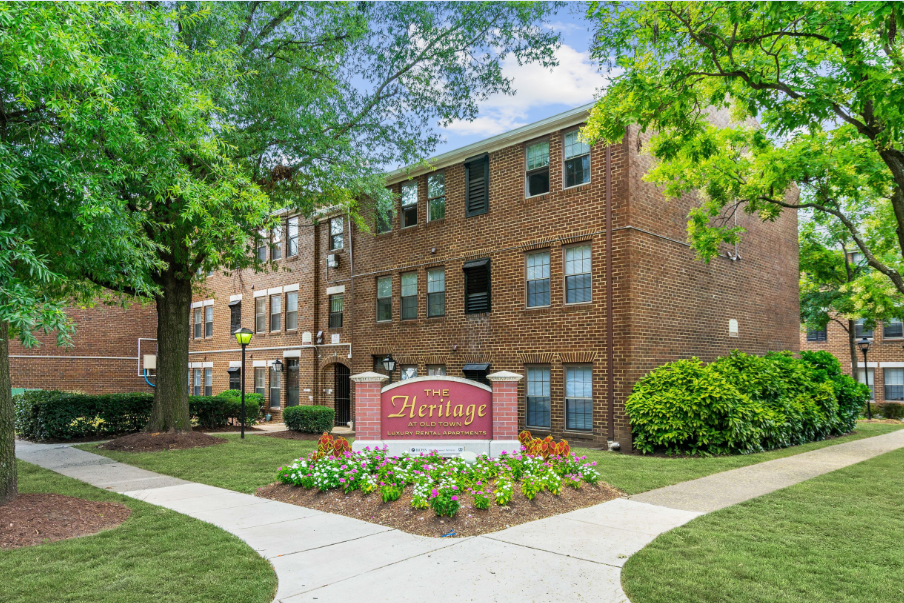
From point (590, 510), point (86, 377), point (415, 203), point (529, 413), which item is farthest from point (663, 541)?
point (86, 377)

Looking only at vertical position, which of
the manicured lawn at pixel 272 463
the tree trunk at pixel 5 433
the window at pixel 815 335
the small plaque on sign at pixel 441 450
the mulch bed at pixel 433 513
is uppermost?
the window at pixel 815 335

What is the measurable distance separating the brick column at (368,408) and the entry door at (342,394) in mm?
11894

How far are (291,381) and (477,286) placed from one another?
10383mm

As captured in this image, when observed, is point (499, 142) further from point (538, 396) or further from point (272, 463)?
point (272, 463)

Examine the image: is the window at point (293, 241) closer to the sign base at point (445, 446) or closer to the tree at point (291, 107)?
the tree at point (291, 107)

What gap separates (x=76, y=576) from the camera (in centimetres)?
543

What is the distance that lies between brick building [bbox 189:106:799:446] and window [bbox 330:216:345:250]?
0.24 feet

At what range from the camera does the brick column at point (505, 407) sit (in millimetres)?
10352

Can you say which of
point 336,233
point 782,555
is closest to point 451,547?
point 782,555

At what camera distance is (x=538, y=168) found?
55.0 ft

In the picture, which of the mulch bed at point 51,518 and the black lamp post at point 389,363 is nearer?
the mulch bed at point 51,518

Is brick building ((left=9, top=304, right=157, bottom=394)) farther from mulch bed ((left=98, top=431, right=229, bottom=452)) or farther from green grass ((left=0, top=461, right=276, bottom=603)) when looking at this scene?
green grass ((left=0, top=461, right=276, bottom=603))

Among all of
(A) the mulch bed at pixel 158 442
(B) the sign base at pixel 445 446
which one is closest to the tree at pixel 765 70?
(B) the sign base at pixel 445 446

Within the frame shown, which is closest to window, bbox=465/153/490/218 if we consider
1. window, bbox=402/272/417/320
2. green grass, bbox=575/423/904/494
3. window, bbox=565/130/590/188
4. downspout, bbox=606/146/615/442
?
window, bbox=565/130/590/188
